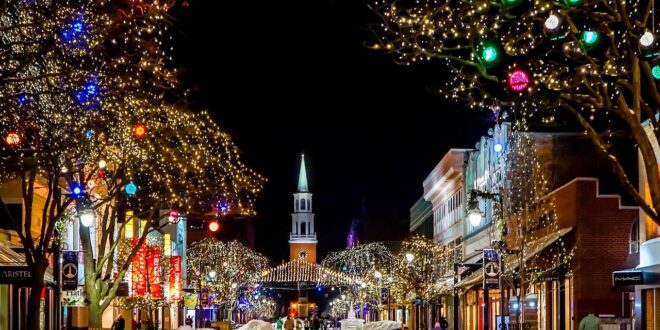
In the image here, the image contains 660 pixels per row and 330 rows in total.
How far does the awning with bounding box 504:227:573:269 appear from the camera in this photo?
131ft

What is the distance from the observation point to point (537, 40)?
52.9ft

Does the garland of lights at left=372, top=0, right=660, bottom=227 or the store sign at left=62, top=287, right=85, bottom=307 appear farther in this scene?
the store sign at left=62, top=287, right=85, bottom=307

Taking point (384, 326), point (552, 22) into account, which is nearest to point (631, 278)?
point (384, 326)

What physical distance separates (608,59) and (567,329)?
1067 inches

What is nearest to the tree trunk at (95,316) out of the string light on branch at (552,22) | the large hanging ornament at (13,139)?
the large hanging ornament at (13,139)

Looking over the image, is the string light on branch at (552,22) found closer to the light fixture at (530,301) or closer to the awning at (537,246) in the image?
the awning at (537,246)

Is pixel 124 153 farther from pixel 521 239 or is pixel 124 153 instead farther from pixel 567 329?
pixel 567 329

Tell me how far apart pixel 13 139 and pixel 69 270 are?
11045 millimetres

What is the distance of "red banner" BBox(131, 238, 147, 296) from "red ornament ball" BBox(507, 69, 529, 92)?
38.9 meters

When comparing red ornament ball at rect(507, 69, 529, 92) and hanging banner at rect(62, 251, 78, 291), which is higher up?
red ornament ball at rect(507, 69, 529, 92)

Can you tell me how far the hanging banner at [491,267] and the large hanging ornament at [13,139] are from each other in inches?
695

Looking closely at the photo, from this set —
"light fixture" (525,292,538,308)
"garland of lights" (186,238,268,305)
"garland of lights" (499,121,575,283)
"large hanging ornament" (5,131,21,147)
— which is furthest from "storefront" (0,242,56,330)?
"garland of lights" (186,238,268,305)

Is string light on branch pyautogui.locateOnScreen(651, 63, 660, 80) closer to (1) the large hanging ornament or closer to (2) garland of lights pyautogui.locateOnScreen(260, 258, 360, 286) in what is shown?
(1) the large hanging ornament

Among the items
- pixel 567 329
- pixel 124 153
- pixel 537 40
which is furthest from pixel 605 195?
pixel 537 40
